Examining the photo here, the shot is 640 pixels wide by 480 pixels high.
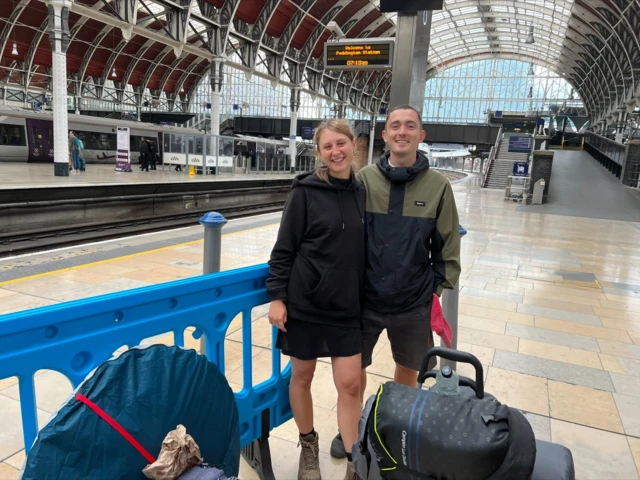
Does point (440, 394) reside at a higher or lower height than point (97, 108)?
lower

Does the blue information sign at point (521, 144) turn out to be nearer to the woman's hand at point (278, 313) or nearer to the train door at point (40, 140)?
the train door at point (40, 140)

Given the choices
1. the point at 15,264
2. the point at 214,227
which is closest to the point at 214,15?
the point at 15,264

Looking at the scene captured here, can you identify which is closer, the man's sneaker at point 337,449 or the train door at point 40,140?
the man's sneaker at point 337,449

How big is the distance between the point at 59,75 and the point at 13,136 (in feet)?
28.7

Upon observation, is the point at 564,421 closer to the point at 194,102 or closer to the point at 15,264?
the point at 15,264

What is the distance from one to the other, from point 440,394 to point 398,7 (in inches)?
152

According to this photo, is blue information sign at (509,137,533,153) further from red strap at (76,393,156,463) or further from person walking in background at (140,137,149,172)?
red strap at (76,393,156,463)

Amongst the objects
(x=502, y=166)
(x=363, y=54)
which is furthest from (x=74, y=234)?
(x=502, y=166)

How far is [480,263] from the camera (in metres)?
7.83

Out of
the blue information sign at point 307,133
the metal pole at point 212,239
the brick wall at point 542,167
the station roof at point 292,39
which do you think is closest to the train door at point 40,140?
the station roof at point 292,39

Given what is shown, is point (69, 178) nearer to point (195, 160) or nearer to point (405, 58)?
point (195, 160)

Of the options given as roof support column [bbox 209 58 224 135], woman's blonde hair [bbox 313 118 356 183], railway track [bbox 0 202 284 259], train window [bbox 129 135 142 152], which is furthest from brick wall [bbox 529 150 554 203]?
train window [bbox 129 135 142 152]

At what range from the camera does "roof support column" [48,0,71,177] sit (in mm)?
15484

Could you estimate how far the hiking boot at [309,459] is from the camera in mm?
2324
